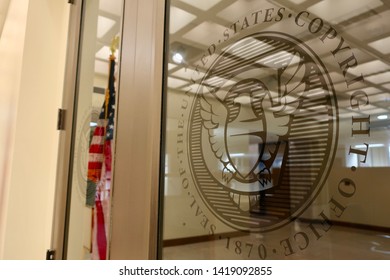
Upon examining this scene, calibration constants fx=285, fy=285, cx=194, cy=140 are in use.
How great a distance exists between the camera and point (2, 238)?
164 centimetres

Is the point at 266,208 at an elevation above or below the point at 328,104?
below

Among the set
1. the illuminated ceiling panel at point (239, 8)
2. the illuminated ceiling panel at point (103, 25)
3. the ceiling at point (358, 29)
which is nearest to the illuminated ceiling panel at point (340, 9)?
the ceiling at point (358, 29)

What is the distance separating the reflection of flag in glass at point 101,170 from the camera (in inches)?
40.7

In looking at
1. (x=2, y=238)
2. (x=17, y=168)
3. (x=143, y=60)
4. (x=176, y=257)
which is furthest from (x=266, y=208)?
(x=2, y=238)

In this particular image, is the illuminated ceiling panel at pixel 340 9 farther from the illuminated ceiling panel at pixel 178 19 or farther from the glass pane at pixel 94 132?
the glass pane at pixel 94 132

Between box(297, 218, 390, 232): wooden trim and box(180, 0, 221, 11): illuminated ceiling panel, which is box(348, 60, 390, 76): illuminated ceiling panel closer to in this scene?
box(297, 218, 390, 232): wooden trim

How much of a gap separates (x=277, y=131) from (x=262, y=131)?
3 centimetres

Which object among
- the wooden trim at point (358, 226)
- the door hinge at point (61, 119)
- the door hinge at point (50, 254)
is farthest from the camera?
the door hinge at point (61, 119)

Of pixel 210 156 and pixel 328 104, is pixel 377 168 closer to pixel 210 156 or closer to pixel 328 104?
pixel 328 104

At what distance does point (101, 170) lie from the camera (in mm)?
1111

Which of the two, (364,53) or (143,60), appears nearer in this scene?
(364,53)

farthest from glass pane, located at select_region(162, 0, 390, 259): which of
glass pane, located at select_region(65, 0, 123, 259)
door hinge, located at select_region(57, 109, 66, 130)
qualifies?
door hinge, located at select_region(57, 109, 66, 130)

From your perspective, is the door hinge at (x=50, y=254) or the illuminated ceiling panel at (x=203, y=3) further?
the door hinge at (x=50, y=254)

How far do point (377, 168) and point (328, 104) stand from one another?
13 cm
